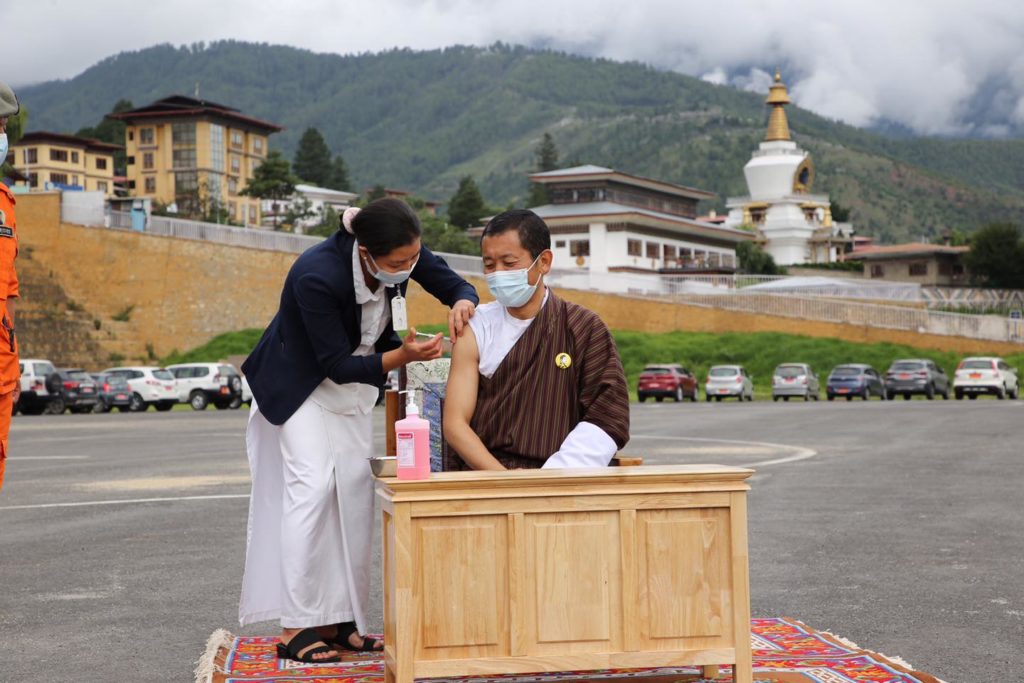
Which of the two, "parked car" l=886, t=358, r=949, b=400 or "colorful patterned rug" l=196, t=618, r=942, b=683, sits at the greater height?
"parked car" l=886, t=358, r=949, b=400

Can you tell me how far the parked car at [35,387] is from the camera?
138 ft

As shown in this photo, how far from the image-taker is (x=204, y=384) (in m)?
46.8

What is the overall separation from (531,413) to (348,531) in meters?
1.11

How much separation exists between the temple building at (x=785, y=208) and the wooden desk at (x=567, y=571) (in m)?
103

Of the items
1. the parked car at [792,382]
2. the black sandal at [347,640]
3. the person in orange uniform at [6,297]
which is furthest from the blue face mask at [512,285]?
the parked car at [792,382]

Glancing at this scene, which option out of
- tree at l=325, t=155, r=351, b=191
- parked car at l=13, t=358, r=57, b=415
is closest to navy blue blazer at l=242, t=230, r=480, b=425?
parked car at l=13, t=358, r=57, b=415

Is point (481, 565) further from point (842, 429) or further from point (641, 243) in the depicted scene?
point (641, 243)

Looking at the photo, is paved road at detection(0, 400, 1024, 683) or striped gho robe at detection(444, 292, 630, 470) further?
paved road at detection(0, 400, 1024, 683)

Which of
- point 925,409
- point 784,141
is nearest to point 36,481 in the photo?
point 925,409

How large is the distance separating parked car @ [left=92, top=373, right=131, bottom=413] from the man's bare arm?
41148 millimetres

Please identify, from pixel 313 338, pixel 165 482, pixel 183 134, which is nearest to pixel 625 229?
pixel 183 134

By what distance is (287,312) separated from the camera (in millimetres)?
6848

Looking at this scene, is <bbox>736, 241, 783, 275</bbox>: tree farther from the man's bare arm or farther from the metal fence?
the man's bare arm

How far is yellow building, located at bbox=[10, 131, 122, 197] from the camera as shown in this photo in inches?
4306
